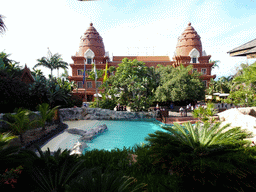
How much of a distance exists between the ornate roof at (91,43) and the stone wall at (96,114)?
1873cm

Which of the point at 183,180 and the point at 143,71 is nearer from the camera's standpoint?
the point at 183,180

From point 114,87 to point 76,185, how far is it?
16369mm

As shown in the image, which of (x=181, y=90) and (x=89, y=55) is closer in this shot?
(x=181, y=90)

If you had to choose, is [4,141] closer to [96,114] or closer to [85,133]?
[85,133]

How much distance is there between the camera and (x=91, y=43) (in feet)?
103

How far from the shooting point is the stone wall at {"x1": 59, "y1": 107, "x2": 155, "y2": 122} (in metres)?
14.7

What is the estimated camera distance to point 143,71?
63.5ft

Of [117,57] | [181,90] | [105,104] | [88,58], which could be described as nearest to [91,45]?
[88,58]

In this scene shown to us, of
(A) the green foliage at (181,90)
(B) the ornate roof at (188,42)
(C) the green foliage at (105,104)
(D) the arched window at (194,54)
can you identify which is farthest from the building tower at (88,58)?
(D) the arched window at (194,54)

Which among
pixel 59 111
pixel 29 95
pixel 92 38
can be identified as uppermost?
pixel 92 38

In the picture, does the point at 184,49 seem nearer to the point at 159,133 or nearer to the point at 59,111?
the point at 59,111

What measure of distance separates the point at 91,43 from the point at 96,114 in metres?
20.7

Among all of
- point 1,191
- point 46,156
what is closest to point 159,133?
point 46,156

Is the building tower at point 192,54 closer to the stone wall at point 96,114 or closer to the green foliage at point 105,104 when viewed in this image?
the stone wall at point 96,114
